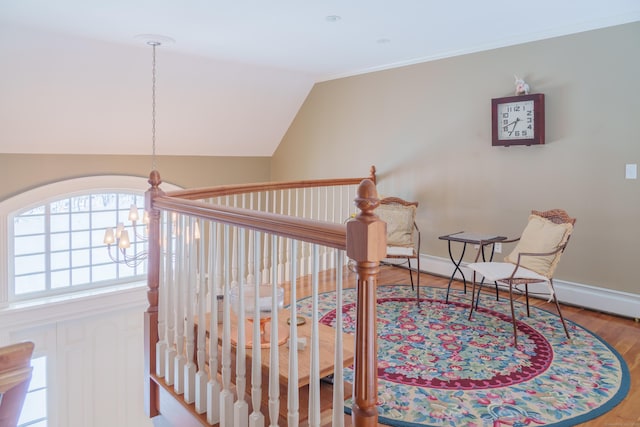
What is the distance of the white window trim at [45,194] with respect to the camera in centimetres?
520

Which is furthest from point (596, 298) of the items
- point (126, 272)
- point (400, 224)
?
point (126, 272)

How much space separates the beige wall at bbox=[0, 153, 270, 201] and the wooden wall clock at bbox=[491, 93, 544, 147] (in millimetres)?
4067

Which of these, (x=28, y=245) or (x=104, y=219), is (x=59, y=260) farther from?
(x=104, y=219)

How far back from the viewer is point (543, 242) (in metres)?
3.53

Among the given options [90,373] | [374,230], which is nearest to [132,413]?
[90,373]

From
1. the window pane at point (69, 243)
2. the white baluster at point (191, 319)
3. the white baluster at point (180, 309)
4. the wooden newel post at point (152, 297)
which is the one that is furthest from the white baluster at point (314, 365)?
the window pane at point (69, 243)

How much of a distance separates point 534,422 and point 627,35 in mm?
3207

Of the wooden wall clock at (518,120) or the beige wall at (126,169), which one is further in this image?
the beige wall at (126,169)

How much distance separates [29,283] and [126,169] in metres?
1.84

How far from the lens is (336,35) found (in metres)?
4.25

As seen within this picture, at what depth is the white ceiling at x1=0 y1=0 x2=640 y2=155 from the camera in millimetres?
3426

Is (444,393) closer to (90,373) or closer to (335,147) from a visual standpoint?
(335,147)

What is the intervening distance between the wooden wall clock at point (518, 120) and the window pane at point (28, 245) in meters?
5.55

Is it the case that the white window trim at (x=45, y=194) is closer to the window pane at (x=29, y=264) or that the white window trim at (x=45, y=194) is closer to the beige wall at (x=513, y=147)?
the window pane at (x=29, y=264)
